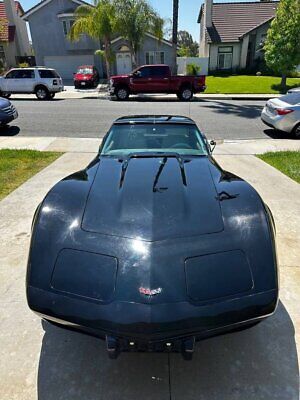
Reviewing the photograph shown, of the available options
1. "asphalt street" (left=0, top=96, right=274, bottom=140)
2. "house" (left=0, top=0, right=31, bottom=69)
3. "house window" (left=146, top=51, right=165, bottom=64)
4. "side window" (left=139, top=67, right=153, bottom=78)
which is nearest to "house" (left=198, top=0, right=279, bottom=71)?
"house window" (left=146, top=51, right=165, bottom=64)

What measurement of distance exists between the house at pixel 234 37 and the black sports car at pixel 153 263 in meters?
31.0

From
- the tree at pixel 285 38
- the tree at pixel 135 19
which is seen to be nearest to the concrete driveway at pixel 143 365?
the tree at pixel 285 38

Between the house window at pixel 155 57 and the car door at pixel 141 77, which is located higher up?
the house window at pixel 155 57

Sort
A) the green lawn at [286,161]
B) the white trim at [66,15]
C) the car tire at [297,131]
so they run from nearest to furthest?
the green lawn at [286,161] → the car tire at [297,131] → the white trim at [66,15]

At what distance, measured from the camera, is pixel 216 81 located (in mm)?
24812

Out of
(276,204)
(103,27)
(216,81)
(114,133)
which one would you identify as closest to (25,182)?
(114,133)

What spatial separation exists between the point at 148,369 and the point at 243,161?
5.69 m

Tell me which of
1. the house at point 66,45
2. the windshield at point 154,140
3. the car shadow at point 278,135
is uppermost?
the house at point 66,45

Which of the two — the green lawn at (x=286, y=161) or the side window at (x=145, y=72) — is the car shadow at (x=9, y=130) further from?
the side window at (x=145, y=72)

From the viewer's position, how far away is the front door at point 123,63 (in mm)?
27875

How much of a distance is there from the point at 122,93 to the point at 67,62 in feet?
48.9

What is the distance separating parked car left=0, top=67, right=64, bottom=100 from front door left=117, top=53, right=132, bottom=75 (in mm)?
11924

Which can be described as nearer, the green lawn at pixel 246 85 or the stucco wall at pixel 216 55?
the green lawn at pixel 246 85

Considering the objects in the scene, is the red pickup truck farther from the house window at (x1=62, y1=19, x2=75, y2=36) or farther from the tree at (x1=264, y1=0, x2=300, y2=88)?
the house window at (x1=62, y1=19, x2=75, y2=36)
